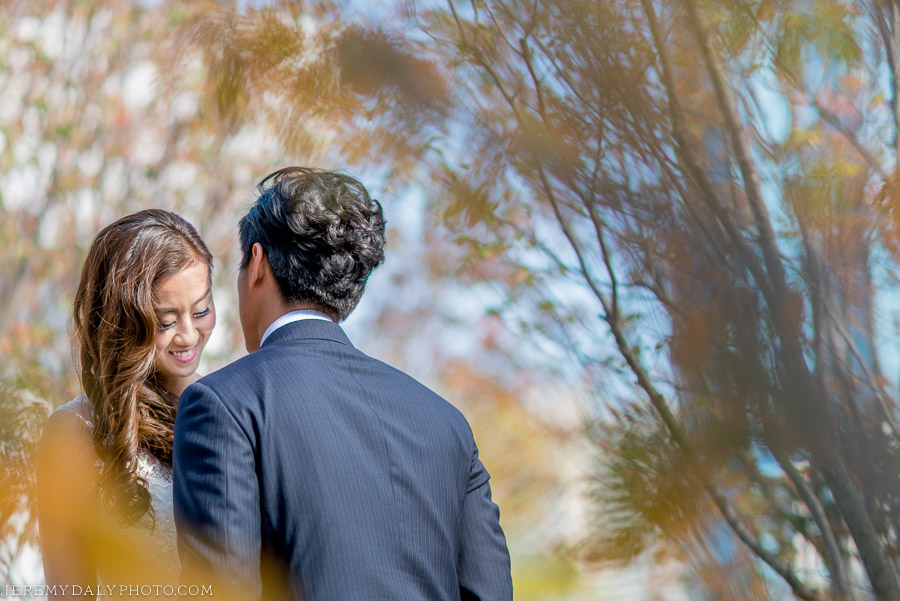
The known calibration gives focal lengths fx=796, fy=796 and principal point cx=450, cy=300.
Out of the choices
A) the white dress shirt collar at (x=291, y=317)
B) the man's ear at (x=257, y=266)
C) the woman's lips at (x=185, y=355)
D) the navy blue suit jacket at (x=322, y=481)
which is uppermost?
the woman's lips at (x=185, y=355)

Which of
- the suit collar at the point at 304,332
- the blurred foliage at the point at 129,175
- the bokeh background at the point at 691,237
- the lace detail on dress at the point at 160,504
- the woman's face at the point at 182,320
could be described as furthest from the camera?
the blurred foliage at the point at 129,175

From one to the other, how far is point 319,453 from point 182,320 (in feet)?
2.23

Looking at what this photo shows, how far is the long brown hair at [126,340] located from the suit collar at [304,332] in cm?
49

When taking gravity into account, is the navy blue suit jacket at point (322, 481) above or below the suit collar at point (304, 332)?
below

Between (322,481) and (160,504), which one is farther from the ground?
(160,504)

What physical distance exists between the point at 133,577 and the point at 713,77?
2.51ft

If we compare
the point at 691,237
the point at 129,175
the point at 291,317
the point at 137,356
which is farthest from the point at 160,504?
the point at 129,175

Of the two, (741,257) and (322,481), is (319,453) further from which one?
(741,257)

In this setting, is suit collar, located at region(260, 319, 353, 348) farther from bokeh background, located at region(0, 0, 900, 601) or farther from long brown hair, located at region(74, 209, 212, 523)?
long brown hair, located at region(74, 209, 212, 523)

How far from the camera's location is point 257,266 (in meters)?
1.15

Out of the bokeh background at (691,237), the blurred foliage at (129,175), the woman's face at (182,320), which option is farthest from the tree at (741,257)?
the blurred foliage at (129,175)

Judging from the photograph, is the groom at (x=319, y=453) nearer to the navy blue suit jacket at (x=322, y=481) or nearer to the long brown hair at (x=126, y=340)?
the navy blue suit jacket at (x=322, y=481)

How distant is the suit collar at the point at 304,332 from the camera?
3.66 feet

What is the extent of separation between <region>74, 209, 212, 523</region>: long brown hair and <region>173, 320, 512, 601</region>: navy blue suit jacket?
1.70 feet
